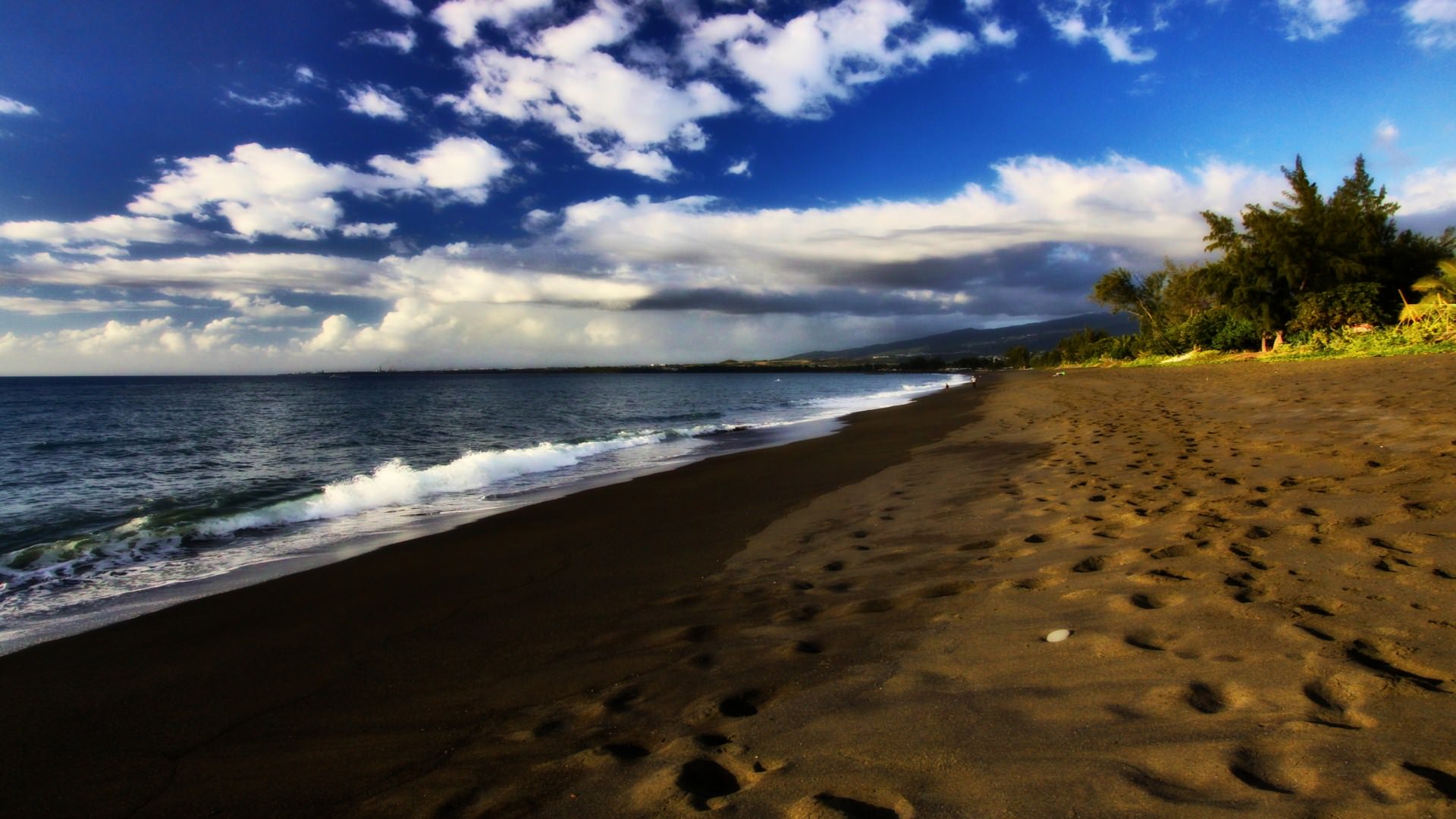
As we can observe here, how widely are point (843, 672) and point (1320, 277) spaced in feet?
174

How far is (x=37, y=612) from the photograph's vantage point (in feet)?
20.5

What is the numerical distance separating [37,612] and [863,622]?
809cm

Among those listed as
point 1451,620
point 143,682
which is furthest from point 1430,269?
point 143,682

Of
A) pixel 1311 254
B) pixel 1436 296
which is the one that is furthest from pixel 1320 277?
pixel 1436 296

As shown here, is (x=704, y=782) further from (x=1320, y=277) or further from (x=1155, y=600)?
(x=1320, y=277)

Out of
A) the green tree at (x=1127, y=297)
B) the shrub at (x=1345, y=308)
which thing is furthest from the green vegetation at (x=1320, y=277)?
the green tree at (x=1127, y=297)

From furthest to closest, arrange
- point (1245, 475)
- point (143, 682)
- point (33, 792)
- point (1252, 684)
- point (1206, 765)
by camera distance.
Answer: point (1245, 475)
point (143, 682)
point (33, 792)
point (1252, 684)
point (1206, 765)

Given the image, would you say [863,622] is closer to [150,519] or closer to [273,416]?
[150,519]

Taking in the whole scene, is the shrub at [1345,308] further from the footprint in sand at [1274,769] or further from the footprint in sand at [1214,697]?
the footprint in sand at [1274,769]

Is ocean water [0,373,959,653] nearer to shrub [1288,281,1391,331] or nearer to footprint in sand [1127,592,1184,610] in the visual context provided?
footprint in sand [1127,592,1184,610]

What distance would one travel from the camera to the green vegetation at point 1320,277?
35188 mm

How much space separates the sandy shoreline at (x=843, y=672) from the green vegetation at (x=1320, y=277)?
3695 cm

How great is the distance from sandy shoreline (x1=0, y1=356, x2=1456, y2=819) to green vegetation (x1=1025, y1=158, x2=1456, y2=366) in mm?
36954

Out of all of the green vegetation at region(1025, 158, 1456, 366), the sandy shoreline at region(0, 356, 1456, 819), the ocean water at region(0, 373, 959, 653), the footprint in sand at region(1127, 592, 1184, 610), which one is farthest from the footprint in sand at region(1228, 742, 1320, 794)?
the green vegetation at region(1025, 158, 1456, 366)
